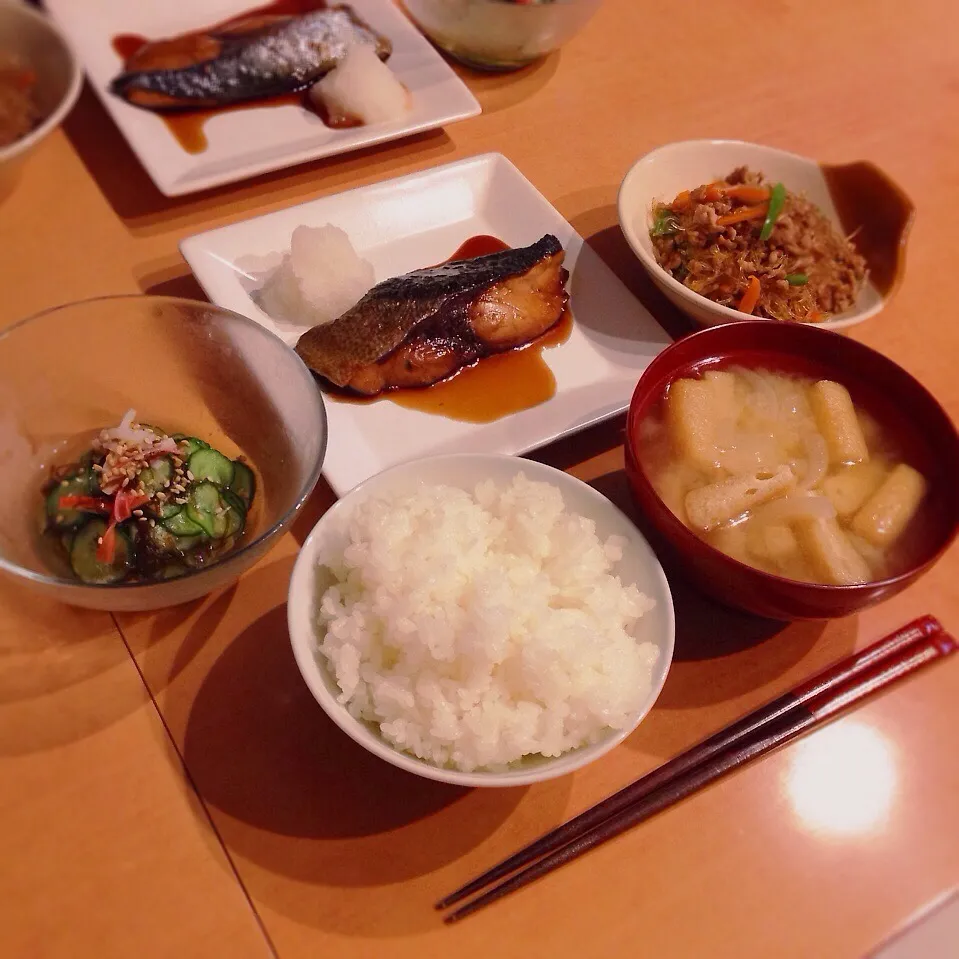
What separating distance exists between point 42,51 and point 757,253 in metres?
1.71

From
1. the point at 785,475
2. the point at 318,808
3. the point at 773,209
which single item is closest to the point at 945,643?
the point at 785,475

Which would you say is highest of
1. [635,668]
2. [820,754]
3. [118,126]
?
[118,126]

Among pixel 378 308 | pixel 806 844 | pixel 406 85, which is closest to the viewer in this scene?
pixel 806 844

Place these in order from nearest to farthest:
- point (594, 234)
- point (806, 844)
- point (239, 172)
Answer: point (806, 844) < point (239, 172) < point (594, 234)

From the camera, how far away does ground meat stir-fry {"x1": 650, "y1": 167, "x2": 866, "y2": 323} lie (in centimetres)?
197

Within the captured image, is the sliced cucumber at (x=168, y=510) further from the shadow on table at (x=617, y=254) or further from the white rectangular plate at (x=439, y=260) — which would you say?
the shadow on table at (x=617, y=254)

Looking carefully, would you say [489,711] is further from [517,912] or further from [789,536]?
[789,536]

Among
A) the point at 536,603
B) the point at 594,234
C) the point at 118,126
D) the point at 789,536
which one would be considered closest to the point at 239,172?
the point at 118,126

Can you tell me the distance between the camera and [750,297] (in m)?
1.94

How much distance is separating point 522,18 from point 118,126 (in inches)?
43.8

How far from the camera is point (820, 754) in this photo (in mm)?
1452

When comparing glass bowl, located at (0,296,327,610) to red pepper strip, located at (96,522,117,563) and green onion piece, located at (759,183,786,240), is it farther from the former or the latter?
green onion piece, located at (759,183,786,240)

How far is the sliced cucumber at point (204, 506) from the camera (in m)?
1.38

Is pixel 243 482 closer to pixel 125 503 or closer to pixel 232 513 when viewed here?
pixel 232 513
